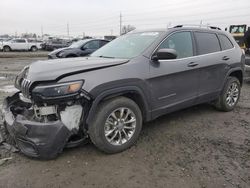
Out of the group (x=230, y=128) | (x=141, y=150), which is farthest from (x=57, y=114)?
(x=230, y=128)

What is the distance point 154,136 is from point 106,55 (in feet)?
5.20

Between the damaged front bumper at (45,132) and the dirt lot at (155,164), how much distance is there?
0.23 m

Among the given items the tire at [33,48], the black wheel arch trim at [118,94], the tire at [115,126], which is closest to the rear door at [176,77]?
the black wheel arch trim at [118,94]

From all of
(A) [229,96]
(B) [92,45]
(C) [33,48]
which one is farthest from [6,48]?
(A) [229,96]

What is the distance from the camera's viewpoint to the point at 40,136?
3199 mm

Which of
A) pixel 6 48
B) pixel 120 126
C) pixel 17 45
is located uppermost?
pixel 17 45

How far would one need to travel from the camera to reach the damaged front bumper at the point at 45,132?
126 inches

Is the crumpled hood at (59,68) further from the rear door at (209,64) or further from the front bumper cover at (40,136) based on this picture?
the rear door at (209,64)

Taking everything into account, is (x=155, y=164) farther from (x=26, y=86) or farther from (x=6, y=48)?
(x=6, y=48)

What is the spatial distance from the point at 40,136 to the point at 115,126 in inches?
39.7

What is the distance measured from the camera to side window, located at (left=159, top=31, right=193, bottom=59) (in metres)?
4.33

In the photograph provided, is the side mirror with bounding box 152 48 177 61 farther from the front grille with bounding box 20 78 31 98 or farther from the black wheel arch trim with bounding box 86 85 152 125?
the front grille with bounding box 20 78 31 98

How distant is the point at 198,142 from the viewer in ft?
13.3

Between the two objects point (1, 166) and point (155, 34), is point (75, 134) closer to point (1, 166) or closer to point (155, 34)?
point (1, 166)
